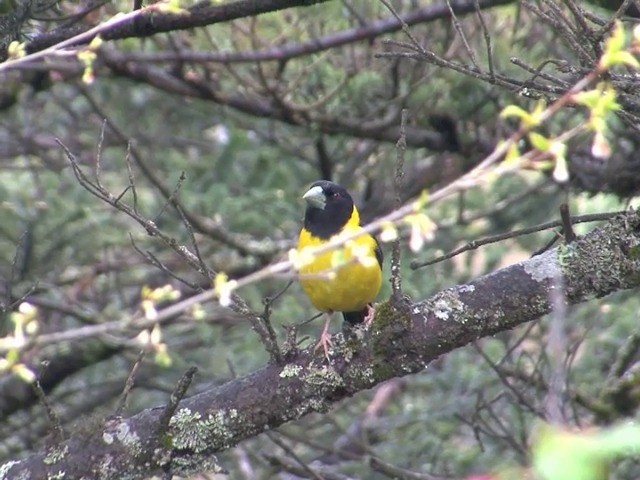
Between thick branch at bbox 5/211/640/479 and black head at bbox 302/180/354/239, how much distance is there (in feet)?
5.90

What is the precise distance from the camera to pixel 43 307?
19.7ft

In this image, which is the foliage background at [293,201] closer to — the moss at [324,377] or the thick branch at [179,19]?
the thick branch at [179,19]

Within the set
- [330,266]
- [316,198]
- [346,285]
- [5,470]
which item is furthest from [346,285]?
[5,470]

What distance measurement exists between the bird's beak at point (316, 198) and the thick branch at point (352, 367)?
1799mm

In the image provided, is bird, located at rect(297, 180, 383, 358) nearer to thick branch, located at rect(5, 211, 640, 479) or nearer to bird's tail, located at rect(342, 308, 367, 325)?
bird's tail, located at rect(342, 308, 367, 325)

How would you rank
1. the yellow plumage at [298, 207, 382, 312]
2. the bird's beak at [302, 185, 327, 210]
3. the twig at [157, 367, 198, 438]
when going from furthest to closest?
1. the bird's beak at [302, 185, 327, 210]
2. the yellow plumage at [298, 207, 382, 312]
3. the twig at [157, 367, 198, 438]

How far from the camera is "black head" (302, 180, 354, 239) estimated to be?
205 inches

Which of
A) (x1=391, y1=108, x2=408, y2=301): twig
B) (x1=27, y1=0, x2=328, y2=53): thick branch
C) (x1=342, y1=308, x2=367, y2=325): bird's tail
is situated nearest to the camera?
(x1=391, y1=108, x2=408, y2=301): twig

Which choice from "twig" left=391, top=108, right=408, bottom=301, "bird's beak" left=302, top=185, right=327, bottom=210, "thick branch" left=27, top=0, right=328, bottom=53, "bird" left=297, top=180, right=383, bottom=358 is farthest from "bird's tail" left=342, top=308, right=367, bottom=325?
"twig" left=391, top=108, right=408, bottom=301

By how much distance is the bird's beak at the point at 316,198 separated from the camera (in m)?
5.19

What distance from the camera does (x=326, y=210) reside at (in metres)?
5.28

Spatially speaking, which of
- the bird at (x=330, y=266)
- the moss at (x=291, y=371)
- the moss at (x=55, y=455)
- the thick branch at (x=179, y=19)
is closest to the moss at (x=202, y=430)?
the moss at (x=291, y=371)

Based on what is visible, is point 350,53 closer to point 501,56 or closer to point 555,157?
point 501,56

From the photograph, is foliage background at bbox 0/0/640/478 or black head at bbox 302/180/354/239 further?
foliage background at bbox 0/0/640/478
